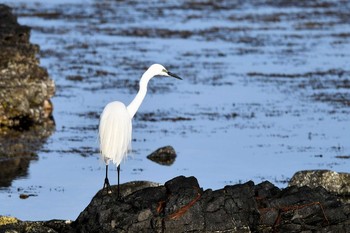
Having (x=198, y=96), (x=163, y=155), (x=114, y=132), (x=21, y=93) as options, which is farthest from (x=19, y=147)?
(x=114, y=132)

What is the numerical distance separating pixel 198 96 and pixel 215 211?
23.3 metres

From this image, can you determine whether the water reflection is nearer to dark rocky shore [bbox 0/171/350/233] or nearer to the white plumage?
the white plumage

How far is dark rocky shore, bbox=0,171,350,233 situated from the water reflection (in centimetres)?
924

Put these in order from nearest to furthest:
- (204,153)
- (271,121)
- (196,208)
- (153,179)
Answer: (196,208)
(153,179)
(204,153)
(271,121)

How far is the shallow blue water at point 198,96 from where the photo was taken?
92.5 ft

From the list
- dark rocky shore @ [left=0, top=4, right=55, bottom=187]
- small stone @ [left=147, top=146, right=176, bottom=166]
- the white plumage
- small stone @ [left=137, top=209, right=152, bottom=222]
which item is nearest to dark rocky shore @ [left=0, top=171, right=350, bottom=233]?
small stone @ [left=137, top=209, right=152, bottom=222]

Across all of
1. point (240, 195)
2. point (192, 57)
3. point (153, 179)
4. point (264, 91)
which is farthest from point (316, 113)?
point (240, 195)

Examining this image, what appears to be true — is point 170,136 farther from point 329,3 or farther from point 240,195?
point 329,3

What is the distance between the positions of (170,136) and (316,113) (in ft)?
20.5

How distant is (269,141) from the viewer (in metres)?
32.8

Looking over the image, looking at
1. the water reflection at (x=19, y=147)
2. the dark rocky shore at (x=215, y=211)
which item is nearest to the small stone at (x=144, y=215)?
the dark rocky shore at (x=215, y=211)

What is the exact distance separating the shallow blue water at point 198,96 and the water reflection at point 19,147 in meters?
0.32

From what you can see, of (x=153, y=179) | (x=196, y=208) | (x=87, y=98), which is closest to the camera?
(x=196, y=208)

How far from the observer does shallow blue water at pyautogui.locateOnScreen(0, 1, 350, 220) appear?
28203 millimetres
